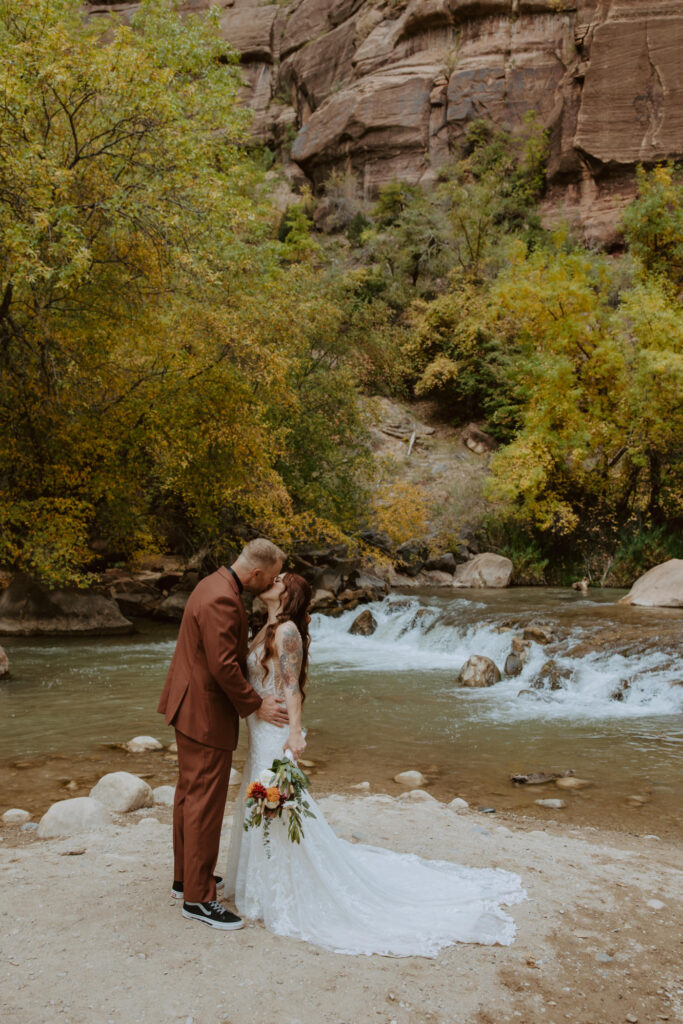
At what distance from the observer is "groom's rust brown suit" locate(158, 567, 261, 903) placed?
11.8 feet

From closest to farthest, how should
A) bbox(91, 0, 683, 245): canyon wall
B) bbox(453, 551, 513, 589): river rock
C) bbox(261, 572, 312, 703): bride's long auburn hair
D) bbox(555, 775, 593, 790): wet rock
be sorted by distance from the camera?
bbox(261, 572, 312, 703): bride's long auburn hair < bbox(555, 775, 593, 790): wet rock < bbox(453, 551, 513, 589): river rock < bbox(91, 0, 683, 245): canyon wall

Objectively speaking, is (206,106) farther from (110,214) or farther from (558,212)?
(558,212)

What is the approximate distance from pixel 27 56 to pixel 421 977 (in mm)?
12746

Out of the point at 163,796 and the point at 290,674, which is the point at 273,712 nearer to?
the point at 290,674

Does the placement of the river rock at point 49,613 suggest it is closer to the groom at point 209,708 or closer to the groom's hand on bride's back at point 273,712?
the groom at point 209,708

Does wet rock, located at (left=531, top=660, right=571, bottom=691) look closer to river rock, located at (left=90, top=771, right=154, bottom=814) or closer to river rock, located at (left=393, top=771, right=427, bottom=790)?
river rock, located at (left=393, top=771, right=427, bottom=790)

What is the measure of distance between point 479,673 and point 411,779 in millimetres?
4622

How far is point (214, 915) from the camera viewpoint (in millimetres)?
3545

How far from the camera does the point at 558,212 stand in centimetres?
3419

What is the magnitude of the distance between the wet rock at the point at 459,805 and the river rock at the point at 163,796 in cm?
224

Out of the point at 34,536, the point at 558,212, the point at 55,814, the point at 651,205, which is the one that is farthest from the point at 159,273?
the point at 558,212

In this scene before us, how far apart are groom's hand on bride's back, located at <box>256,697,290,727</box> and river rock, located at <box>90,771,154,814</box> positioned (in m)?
2.46

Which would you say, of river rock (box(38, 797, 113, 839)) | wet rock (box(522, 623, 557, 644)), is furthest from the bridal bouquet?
wet rock (box(522, 623, 557, 644))

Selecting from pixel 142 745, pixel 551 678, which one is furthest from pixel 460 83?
pixel 142 745
